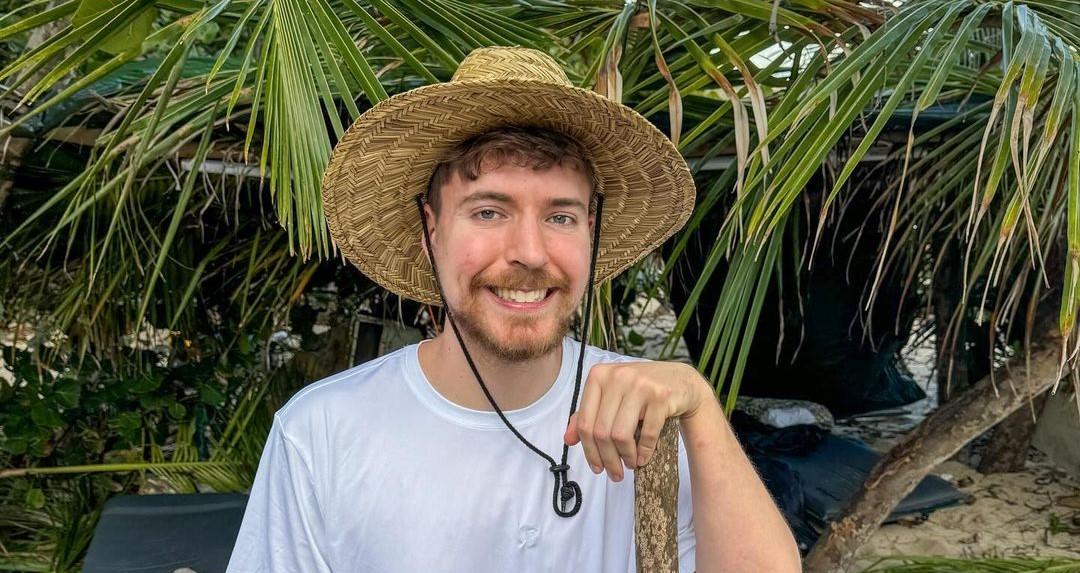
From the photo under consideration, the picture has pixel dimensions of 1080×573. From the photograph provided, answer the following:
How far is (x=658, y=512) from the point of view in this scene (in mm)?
1024

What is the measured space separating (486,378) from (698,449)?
36 centimetres

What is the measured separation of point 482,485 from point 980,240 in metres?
1.98

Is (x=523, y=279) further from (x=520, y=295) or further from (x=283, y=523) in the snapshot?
(x=283, y=523)

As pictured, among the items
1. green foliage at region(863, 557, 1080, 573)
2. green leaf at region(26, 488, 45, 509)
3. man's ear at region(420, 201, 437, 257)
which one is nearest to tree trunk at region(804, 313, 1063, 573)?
green foliage at region(863, 557, 1080, 573)

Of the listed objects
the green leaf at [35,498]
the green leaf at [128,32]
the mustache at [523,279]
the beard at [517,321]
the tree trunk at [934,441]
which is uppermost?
the green leaf at [128,32]

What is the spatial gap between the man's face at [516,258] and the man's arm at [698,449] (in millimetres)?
240

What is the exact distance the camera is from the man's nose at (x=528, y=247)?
1.24 m

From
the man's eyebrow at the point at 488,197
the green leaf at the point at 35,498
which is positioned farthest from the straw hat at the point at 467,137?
the green leaf at the point at 35,498

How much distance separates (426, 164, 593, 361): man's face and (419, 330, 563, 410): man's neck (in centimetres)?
6

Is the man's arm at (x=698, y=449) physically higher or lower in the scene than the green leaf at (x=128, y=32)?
lower

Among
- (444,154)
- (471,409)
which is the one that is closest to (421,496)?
(471,409)

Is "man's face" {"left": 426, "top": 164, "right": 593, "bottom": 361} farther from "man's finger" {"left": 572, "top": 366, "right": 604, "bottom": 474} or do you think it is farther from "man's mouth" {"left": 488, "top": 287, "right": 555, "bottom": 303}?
"man's finger" {"left": 572, "top": 366, "right": 604, "bottom": 474}

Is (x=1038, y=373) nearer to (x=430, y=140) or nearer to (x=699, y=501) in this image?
(x=699, y=501)

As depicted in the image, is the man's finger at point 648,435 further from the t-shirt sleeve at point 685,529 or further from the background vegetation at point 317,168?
the background vegetation at point 317,168
